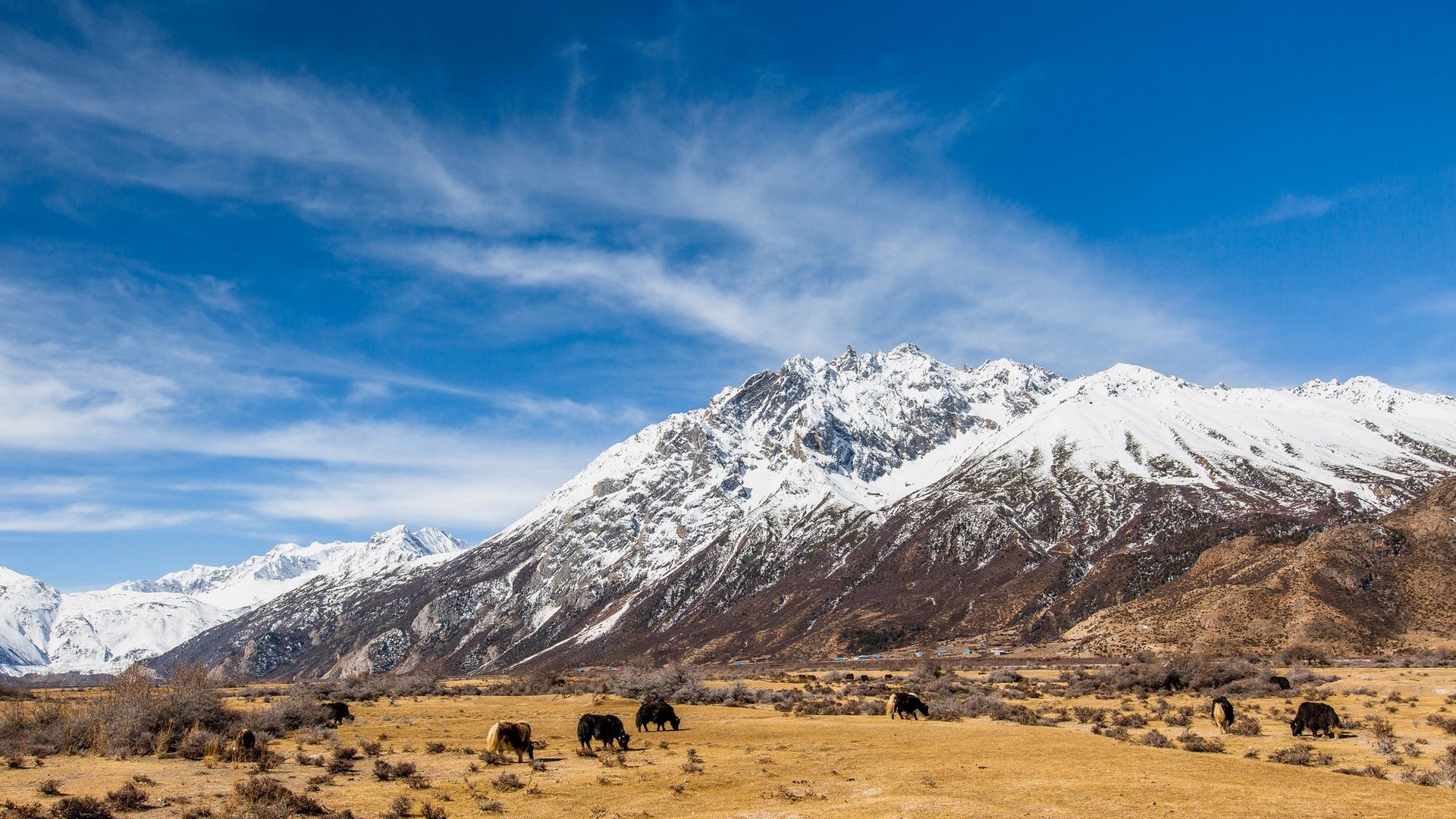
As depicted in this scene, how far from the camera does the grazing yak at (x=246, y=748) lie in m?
27.9

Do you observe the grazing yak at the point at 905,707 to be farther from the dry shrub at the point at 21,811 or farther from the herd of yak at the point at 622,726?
the dry shrub at the point at 21,811

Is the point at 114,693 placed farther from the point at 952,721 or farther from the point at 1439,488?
the point at 1439,488

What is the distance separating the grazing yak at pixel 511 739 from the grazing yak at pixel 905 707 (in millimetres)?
23285

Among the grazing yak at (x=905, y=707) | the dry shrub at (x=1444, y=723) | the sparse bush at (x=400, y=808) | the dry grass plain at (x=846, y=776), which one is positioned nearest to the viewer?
the sparse bush at (x=400, y=808)

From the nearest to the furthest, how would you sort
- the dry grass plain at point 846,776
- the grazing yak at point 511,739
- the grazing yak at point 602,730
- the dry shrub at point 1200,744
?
the dry grass plain at point 846,776 < the grazing yak at point 511,739 < the dry shrub at point 1200,744 < the grazing yak at point 602,730

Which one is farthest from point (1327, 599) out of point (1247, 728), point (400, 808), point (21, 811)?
point (21, 811)

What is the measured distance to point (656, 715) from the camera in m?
40.2

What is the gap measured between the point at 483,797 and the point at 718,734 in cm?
1842

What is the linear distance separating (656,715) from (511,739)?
498 inches

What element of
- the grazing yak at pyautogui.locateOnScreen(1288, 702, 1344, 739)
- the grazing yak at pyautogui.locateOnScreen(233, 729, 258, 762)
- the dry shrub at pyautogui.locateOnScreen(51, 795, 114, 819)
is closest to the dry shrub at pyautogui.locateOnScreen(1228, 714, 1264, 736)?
the grazing yak at pyautogui.locateOnScreen(1288, 702, 1344, 739)

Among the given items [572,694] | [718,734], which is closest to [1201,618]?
[572,694]

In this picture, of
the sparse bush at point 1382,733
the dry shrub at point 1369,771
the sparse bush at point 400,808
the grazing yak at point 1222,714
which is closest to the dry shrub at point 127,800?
the sparse bush at point 400,808

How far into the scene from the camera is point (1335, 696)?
46.7 metres

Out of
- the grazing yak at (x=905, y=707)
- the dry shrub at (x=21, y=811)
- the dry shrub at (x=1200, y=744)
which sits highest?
the dry shrub at (x=21, y=811)
